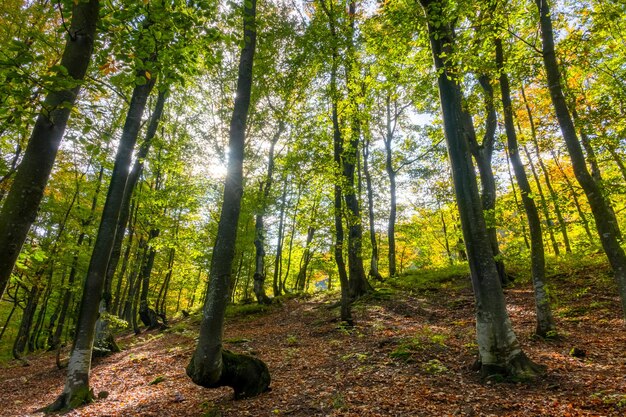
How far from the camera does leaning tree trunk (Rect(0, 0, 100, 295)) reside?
7.97 ft

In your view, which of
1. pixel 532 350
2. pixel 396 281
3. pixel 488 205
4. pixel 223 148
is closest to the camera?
pixel 532 350

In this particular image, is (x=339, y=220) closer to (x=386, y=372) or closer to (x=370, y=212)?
(x=386, y=372)

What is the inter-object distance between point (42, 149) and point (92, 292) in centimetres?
577

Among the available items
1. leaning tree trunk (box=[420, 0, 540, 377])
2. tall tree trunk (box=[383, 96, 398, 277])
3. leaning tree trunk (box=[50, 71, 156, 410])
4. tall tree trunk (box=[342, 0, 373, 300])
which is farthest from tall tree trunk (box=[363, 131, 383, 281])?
leaning tree trunk (box=[50, 71, 156, 410])

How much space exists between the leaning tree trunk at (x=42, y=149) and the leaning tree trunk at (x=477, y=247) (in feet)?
19.0

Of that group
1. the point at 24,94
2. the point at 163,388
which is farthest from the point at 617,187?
the point at 163,388

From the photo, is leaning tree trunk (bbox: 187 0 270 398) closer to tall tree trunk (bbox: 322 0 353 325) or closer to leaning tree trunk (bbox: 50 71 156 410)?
leaning tree trunk (bbox: 50 71 156 410)

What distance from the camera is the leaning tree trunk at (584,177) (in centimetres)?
A: 523

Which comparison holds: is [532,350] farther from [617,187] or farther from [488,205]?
[488,205]

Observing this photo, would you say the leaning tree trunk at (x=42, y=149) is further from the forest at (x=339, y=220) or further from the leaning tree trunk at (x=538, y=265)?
the leaning tree trunk at (x=538, y=265)

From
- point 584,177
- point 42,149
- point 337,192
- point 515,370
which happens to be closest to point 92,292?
point 42,149

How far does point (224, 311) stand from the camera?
19.7ft

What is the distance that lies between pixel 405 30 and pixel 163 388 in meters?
10.0

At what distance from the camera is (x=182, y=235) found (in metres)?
16.0
